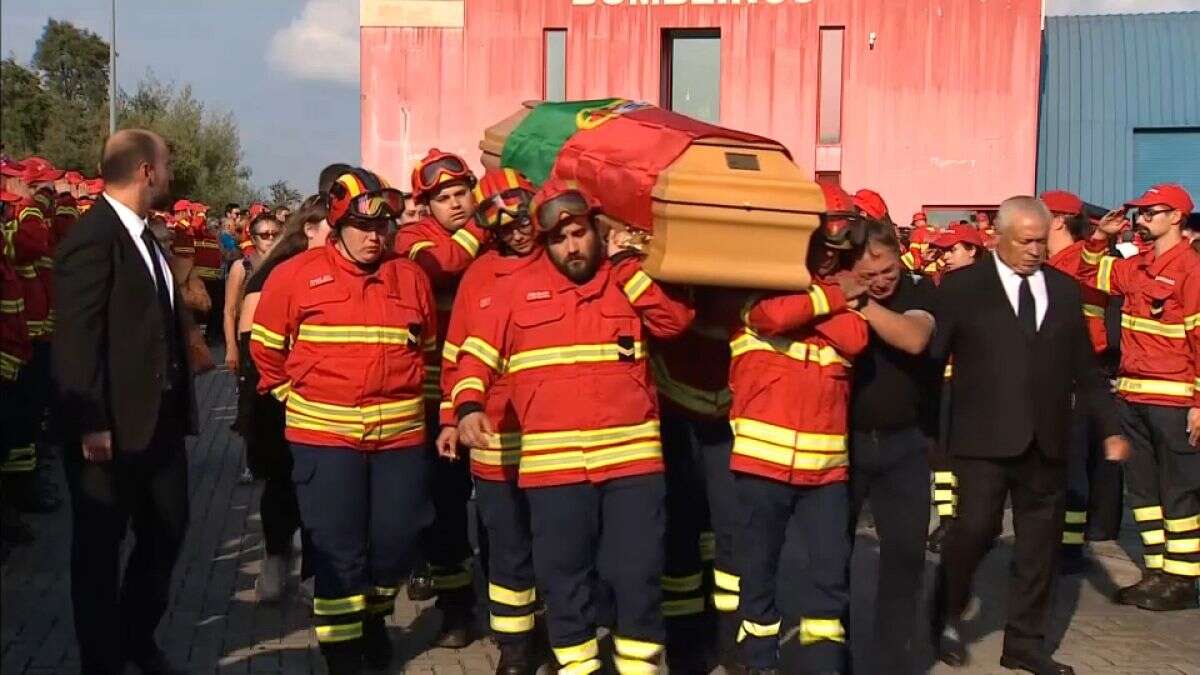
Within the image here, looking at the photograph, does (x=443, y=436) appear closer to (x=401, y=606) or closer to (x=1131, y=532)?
(x=401, y=606)

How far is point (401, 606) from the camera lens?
767 centimetres

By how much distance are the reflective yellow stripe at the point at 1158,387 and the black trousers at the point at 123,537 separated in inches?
218

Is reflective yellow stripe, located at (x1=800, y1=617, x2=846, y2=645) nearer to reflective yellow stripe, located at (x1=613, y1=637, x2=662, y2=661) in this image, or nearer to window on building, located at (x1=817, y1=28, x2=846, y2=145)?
reflective yellow stripe, located at (x1=613, y1=637, x2=662, y2=661)

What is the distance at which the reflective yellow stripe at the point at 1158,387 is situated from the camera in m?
8.30

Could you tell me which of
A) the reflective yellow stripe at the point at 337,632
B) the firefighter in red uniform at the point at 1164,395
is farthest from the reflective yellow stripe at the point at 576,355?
the firefighter in red uniform at the point at 1164,395

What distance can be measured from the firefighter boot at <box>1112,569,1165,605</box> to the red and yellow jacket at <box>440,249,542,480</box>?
14.1 ft

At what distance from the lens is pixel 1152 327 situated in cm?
844

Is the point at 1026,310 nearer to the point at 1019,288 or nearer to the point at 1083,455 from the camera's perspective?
the point at 1019,288

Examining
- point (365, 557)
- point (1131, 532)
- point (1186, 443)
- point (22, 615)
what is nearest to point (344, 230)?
point (365, 557)

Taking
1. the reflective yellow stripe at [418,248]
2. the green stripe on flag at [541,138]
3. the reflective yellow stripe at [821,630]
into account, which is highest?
the green stripe on flag at [541,138]

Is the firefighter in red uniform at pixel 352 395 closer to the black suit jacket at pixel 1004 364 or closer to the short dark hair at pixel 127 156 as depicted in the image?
the short dark hair at pixel 127 156

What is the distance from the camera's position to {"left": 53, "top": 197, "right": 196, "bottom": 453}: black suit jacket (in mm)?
5465

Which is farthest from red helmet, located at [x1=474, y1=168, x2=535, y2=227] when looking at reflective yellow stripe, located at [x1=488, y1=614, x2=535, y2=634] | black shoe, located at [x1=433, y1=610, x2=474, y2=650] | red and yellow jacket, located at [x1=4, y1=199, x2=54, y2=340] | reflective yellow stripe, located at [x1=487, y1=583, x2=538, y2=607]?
red and yellow jacket, located at [x1=4, y1=199, x2=54, y2=340]

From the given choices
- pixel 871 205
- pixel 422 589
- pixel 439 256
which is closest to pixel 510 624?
pixel 439 256
